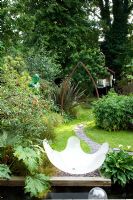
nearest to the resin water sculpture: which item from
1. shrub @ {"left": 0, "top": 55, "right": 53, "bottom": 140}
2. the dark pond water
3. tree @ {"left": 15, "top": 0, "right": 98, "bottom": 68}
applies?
the dark pond water

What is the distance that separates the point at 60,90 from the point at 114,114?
348 cm

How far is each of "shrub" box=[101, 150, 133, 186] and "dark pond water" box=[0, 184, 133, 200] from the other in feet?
0.63

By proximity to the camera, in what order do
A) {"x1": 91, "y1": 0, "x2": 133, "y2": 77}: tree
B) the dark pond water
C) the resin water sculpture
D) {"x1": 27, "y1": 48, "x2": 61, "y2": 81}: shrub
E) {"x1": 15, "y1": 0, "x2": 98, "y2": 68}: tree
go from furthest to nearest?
{"x1": 91, "y1": 0, "x2": 133, "y2": 77}: tree
{"x1": 15, "y1": 0, "x2": 98, "y2": 68}: tree
{"x1": 27, "y1": 48, "x2": 61, "y2": 81}: shrub
the resin water sculpture
the dark pond water

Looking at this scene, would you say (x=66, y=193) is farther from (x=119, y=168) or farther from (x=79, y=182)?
(x=119, y=168)

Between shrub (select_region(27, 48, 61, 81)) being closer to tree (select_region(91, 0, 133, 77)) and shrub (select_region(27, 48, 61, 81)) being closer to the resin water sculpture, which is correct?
the resin water sculpture

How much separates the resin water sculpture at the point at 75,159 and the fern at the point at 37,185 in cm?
56

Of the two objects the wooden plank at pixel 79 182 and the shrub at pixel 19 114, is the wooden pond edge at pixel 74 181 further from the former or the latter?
the shrub at pixel 19 114

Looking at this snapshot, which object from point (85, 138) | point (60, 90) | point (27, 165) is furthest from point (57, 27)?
point (27, 165)

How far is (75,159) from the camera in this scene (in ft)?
27.3

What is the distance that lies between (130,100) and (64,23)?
13523 millimetres

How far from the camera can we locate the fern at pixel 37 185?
6.94m

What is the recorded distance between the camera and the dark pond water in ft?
23.9

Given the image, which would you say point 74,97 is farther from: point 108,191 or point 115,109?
point 108,191

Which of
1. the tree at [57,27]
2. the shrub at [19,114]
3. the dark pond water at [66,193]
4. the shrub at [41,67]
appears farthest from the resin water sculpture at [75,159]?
the tree at [57,27]
